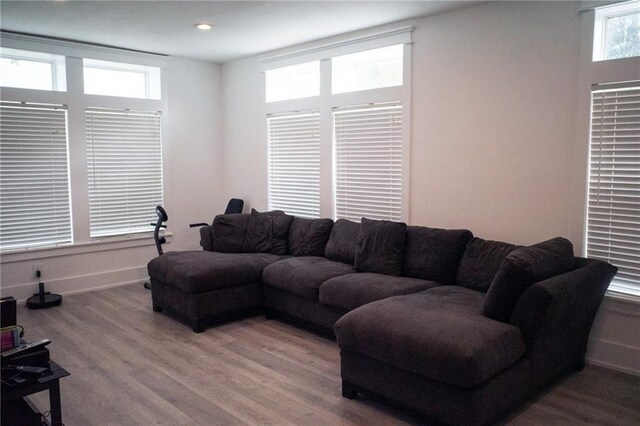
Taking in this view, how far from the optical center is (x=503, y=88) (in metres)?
3.91

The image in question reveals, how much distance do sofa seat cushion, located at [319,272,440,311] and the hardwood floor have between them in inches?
17.0

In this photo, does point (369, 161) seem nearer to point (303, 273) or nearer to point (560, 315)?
point (303, 273)

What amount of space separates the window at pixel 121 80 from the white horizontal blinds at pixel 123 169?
0.90ft

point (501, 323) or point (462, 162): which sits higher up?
point (462, 162)

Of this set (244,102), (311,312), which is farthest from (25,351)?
(244,102)

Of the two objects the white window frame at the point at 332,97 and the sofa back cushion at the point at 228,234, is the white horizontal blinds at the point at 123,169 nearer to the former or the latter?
the sofa back cushion at the point at 228,234

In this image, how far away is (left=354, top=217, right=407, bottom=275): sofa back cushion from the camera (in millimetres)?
4102

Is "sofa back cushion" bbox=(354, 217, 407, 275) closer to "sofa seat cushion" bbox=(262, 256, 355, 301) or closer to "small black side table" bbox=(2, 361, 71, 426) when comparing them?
"sofa seat cushion" bbox=(262, 256, 355, 301)

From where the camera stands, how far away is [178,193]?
638 cm

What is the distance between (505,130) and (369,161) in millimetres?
1411

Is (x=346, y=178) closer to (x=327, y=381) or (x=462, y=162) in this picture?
(x=462, y=162)

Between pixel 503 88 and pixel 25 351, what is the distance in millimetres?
3729

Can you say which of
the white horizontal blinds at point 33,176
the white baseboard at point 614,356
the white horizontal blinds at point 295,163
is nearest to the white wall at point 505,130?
the white baseboard at point 614,356

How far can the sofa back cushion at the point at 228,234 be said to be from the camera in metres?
5.15
